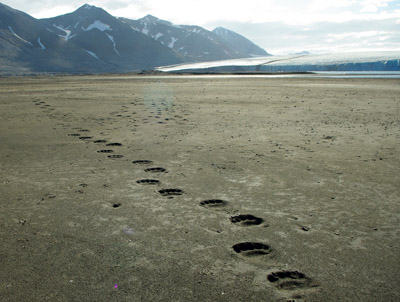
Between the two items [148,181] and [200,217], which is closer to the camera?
[200,217]

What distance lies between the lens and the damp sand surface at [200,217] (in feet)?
9.71

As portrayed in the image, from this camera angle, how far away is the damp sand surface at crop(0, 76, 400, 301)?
9.71ft

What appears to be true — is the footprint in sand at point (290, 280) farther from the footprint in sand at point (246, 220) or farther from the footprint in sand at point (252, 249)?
the footprint in sand at point (246, 220)

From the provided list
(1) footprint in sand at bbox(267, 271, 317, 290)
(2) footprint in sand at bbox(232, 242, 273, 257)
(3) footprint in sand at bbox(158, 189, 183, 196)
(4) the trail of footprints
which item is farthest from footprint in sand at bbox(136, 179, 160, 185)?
(1) footprint in sand at bbox(267, 271, 317, 290)

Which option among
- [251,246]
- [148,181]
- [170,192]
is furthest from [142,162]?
[251,246]

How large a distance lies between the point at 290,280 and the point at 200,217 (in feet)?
4.94

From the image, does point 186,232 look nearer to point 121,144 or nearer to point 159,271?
point 159,271

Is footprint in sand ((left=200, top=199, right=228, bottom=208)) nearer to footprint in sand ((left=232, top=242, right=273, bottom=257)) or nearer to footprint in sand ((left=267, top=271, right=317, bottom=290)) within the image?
footprint in sand ((left=232, top=242, right=273, bottom=257))

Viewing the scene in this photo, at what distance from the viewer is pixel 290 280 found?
3031mm

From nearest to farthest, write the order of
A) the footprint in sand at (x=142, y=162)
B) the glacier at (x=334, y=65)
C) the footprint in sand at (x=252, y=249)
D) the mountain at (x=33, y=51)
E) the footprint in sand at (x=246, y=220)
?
1. the footprint in sand at (x=252, y=249)
2. the footprint in sand at (x=246, y=220)
3. the footprint in sand at (x=142, y=162)
4. the glacier at (x=334, y=65)
5. the mountain at (x=33, y=51)

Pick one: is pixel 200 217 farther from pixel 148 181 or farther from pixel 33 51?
pixel 33 51

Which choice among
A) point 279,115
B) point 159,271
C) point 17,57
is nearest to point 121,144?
Result: point 159,271

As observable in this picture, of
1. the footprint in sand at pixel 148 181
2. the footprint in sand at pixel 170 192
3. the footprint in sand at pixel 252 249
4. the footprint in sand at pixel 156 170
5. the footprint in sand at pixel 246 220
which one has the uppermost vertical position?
the footprint in sand at pixel 156 170

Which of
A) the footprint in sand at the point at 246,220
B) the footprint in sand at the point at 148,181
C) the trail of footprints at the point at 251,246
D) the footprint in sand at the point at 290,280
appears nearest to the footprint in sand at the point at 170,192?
the trail of footprints at the point at 251,246
